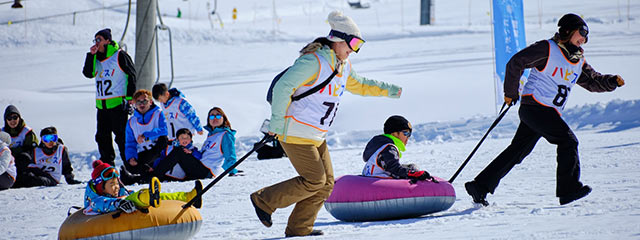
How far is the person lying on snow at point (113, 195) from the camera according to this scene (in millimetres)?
4977

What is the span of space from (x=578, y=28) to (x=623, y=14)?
94.3ft

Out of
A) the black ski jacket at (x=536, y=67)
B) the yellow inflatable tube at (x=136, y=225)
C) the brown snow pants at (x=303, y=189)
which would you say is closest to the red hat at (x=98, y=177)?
the yellow inflatable tube at (x=136, y=225)

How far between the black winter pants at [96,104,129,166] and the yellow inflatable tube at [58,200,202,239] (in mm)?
4637

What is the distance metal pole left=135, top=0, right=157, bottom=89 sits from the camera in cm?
1262

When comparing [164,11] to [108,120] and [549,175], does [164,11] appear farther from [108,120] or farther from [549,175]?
[549,175]

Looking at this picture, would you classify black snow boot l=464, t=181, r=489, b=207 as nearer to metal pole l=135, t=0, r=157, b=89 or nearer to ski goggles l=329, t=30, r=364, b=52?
ski goggles l=329, t=30, r=364, b=52

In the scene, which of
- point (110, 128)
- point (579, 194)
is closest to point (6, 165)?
point (110, 128)

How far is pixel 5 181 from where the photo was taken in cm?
922

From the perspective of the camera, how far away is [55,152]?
31.6 ft

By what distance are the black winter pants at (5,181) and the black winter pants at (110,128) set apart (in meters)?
1.05

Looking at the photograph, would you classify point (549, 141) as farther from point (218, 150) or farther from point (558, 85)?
point (218, 150)

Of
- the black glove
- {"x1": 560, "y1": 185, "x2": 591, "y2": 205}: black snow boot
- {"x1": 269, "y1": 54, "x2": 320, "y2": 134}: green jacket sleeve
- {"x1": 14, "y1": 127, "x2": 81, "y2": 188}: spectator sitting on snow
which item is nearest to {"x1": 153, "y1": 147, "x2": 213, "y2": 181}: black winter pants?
the black glove

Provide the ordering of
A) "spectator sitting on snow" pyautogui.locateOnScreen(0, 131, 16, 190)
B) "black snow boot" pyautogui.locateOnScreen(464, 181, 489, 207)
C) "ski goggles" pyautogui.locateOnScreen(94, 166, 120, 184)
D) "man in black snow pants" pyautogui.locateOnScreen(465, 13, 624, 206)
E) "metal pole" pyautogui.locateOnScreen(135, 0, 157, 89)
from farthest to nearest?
"metal pole" pyautogui.locateOnScreen(135, 0, 157, 89), "spectator sitting on snow" pyautogui.locateOnScreen(0, 131, 16, 190), "black snow boot" pyautogui.locateOnScreen(464, 181, 489, 207), "man in black snow pants" pyautogui.locateOnScreen(465, 13, 624, 206), "ski goggles" pyautogui.locateOnScreen(94, 166, 120, 184)

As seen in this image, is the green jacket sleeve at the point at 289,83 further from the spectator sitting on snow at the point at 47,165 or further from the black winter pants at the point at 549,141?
the spectator sitting on snow at the point at 47,165
